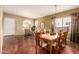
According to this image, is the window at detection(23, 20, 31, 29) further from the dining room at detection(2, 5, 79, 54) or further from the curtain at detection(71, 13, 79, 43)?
the curtain at detection(71, 13, 79, 43)

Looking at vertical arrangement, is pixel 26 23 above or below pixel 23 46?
above

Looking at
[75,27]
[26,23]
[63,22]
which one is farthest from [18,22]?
[75,27]

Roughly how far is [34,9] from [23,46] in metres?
0.72

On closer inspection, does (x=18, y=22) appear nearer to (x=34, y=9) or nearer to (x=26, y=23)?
(x=26, y=23)

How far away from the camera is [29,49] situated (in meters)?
2.03

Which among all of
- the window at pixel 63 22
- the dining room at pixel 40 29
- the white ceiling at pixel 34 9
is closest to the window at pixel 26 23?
the dining room at pixel 40 29

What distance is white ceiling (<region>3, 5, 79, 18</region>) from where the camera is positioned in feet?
6.48

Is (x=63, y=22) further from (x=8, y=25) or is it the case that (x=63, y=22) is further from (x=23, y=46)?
(x=8, y=25)

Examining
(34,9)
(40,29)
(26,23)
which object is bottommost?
(40,29)

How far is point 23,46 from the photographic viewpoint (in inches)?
79.7

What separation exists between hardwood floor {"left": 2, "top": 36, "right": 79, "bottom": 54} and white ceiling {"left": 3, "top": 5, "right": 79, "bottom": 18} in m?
0.45

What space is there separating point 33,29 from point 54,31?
1.29 ft

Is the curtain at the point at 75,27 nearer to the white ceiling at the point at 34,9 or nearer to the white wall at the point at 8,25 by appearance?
the white ceiling at the point at 34,9
